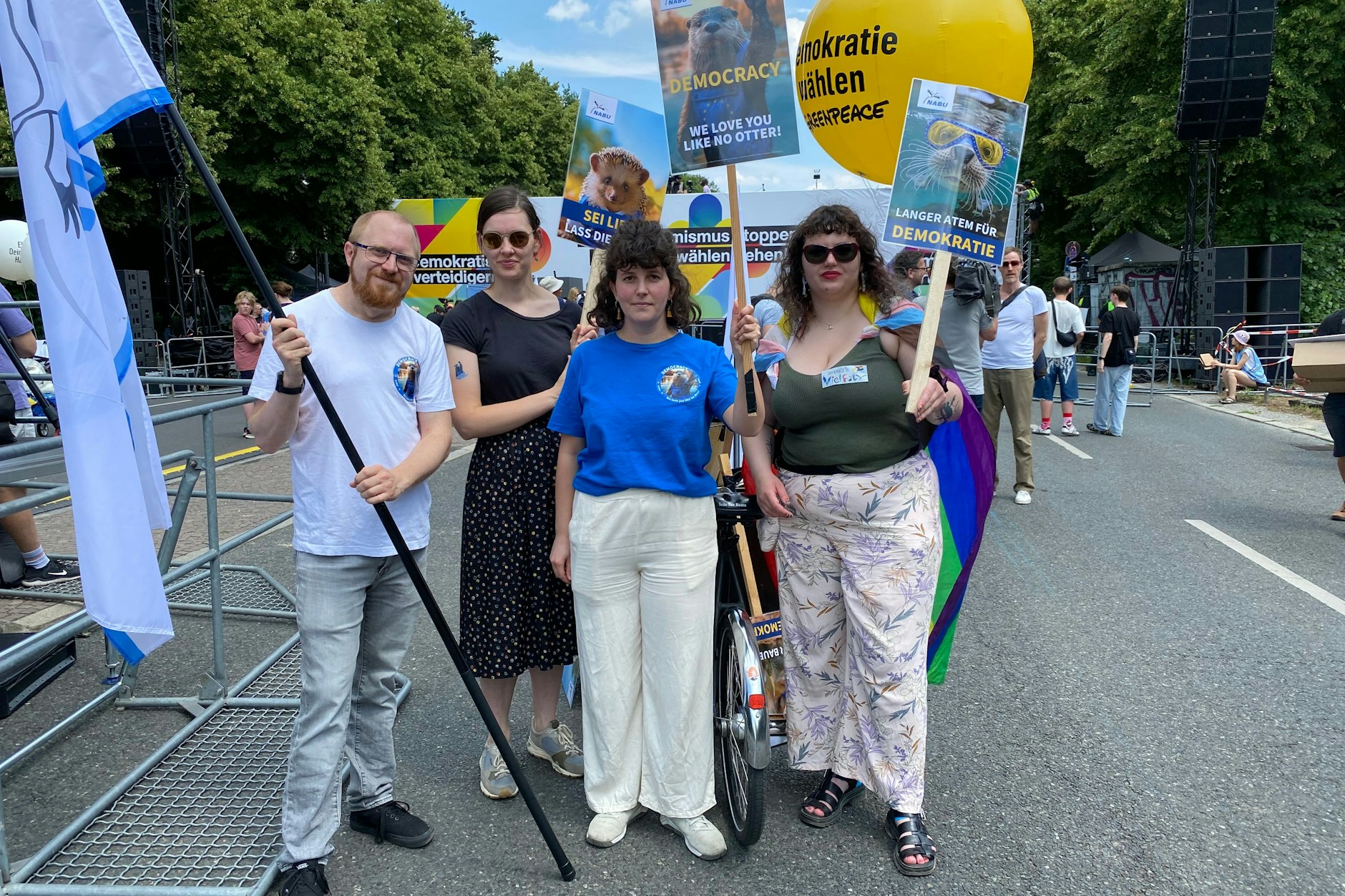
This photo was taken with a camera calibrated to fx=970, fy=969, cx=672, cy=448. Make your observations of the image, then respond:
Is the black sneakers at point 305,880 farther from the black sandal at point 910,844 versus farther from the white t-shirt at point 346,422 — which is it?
the black sandal at point 910,844

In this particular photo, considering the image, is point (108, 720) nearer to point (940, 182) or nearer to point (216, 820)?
point (216, 820)

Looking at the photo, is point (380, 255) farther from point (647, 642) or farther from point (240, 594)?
point (240, 594)

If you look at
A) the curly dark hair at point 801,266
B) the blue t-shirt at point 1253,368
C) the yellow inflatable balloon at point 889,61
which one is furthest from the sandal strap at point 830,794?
the blue t-shirt at point 1253,368

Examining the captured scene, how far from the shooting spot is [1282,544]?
670 cm

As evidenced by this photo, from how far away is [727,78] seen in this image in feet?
10.6

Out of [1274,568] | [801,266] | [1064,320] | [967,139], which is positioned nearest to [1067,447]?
[1064,320]

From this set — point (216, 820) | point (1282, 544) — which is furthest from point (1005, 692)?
point (1282, 544)

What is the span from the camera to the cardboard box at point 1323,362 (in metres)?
6.47

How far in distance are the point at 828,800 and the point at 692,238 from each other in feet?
43.3

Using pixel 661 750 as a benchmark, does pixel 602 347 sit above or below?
above

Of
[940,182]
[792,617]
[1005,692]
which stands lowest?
[1005,692]

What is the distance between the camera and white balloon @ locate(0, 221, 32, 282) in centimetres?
711

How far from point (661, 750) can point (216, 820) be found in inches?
59.1

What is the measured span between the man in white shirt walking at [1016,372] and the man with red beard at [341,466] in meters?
6.06
